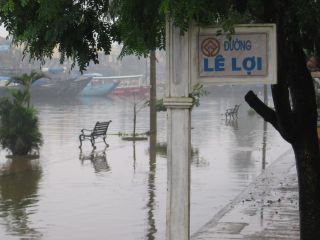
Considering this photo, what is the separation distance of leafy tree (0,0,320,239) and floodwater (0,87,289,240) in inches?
123

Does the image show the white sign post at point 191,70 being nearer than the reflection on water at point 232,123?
Yes

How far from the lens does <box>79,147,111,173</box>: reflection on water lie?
1744 cm

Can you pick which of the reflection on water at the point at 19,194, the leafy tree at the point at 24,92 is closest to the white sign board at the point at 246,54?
the reflection on water at the point at 19,194

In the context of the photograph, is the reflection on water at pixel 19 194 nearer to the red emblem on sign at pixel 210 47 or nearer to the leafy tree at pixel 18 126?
the leafy tree at pixel 18 126

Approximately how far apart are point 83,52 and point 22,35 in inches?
19.5

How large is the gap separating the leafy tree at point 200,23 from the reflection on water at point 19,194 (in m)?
4.16

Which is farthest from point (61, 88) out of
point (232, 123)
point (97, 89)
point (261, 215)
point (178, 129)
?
point (178, 129)

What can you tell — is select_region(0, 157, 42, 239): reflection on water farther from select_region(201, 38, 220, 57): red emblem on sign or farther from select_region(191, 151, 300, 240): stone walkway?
select_region(201, 38, 220, 57): red emblem on sign

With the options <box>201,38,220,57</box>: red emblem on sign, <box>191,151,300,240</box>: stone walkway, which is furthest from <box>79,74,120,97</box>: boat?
<box>201,38,220,57</box>: red emblem on sign

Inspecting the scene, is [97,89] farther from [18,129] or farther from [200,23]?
[200,23]

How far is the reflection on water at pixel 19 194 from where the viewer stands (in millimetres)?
10406

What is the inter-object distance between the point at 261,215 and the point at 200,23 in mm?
6335

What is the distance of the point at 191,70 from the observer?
5.04 metres

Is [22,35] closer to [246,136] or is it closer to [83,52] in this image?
[83,52]
